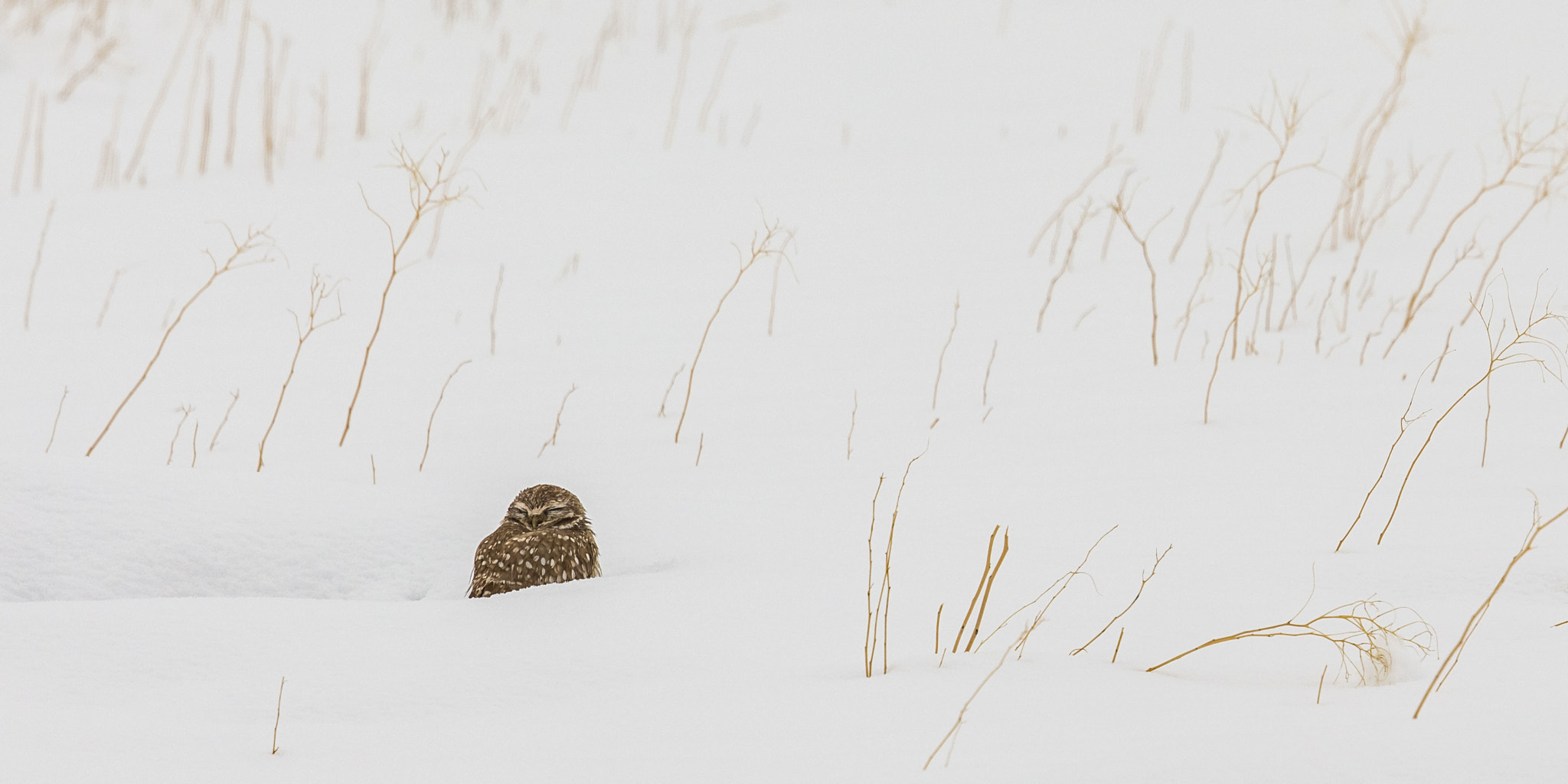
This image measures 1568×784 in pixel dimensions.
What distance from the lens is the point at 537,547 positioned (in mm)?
2209

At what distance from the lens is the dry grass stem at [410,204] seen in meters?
2.59

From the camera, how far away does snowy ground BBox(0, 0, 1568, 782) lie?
5.05 feet

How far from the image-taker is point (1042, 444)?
111 inches

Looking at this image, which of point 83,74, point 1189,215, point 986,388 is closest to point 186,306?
point 986,388

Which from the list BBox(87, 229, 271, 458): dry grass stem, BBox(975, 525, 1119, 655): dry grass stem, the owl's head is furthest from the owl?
BBox(975, 525, 1119, 655): dry grass stem

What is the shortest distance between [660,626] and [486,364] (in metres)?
1.83

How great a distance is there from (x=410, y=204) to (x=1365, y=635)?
326 cm

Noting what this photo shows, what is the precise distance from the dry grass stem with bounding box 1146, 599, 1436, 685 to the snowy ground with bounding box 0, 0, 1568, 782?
0.03m

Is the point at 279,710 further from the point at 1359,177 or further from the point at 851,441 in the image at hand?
the point at 1359,177

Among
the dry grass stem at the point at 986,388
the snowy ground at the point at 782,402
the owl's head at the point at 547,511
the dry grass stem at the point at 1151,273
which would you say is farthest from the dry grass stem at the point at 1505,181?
the owl's head at the point at 547,511

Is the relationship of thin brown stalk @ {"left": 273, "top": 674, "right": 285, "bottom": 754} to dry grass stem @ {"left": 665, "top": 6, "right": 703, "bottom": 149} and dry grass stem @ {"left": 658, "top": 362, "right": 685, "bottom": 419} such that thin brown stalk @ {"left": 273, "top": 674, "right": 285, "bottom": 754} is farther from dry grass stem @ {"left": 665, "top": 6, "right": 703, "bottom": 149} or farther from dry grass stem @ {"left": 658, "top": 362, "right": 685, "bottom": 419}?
dry grass stem @ {"left": 665, "top": 6, "right": 703, "bottom": 149}

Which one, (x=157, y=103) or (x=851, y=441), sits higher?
(x=157, y=103)

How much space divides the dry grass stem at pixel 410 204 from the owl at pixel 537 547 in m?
0.53

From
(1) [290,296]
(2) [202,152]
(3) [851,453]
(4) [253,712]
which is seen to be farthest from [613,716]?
(2) [202,152]
